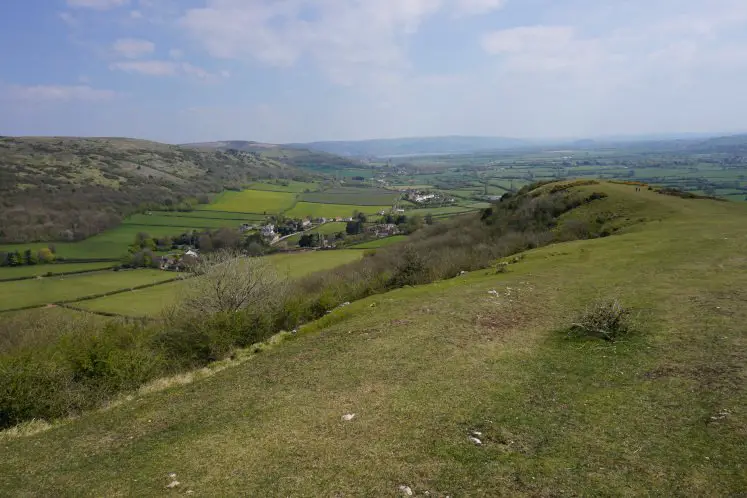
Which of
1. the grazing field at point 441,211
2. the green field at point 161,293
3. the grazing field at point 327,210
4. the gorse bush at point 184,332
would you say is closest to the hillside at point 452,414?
the gorse bush at point 184,332

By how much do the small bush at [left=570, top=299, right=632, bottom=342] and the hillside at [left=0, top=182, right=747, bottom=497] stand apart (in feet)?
1.98

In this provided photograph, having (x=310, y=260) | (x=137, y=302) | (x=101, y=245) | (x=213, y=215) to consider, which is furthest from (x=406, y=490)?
(x=213, y=215)

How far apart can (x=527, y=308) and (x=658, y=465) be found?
14.8 meters

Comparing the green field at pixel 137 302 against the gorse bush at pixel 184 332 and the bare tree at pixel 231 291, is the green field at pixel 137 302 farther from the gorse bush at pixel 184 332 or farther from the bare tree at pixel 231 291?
the bare tree at pixel 231 291

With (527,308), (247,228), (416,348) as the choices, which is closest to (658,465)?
(416,348)

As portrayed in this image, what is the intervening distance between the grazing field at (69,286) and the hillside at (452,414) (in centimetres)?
5976

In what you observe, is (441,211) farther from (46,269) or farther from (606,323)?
(606,323)

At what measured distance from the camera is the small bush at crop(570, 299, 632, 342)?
812 inches

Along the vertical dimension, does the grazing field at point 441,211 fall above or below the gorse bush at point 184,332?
below

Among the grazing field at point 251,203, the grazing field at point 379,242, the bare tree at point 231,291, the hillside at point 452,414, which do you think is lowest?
the grazing field at point 379,242

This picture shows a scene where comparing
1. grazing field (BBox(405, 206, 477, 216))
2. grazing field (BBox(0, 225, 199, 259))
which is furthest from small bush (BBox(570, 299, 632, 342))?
grazing field (BBox(405, 206, 477, 216))

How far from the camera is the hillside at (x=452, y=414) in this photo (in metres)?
11.5

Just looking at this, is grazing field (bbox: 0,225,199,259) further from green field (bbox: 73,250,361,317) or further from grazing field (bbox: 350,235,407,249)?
grazing field (bbox: 350,235,407,249)

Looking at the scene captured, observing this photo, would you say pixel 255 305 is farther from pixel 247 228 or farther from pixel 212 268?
pixel 247 228
